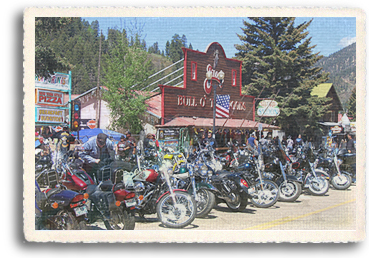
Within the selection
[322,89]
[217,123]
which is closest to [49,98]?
[217,123]

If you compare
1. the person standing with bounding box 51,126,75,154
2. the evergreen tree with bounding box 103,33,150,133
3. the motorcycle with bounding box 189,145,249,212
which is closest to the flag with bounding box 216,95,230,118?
the motorcycle with bounding box 189,145,249,212

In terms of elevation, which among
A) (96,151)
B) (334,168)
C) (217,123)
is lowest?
(334,168)

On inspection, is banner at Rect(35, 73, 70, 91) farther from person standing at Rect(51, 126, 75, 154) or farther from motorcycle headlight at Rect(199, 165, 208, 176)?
motorcycle headlight at Rect(199, 165, 208, 176)

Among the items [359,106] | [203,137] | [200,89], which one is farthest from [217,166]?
[359,106]

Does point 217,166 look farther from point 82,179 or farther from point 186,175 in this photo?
point 82,179

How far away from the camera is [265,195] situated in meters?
7.00

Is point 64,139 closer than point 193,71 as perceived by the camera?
Yes

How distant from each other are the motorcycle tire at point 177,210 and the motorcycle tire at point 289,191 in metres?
2.49

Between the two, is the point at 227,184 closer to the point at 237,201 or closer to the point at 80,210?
the point at 237,201

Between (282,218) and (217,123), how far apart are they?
235 centimetres

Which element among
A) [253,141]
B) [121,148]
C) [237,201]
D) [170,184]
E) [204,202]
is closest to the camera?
[170,184]

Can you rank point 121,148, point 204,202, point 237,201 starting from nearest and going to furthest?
point 204,202
point 237,201
point 121,148

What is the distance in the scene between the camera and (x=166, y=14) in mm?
6594

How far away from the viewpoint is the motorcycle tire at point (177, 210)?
581cm
